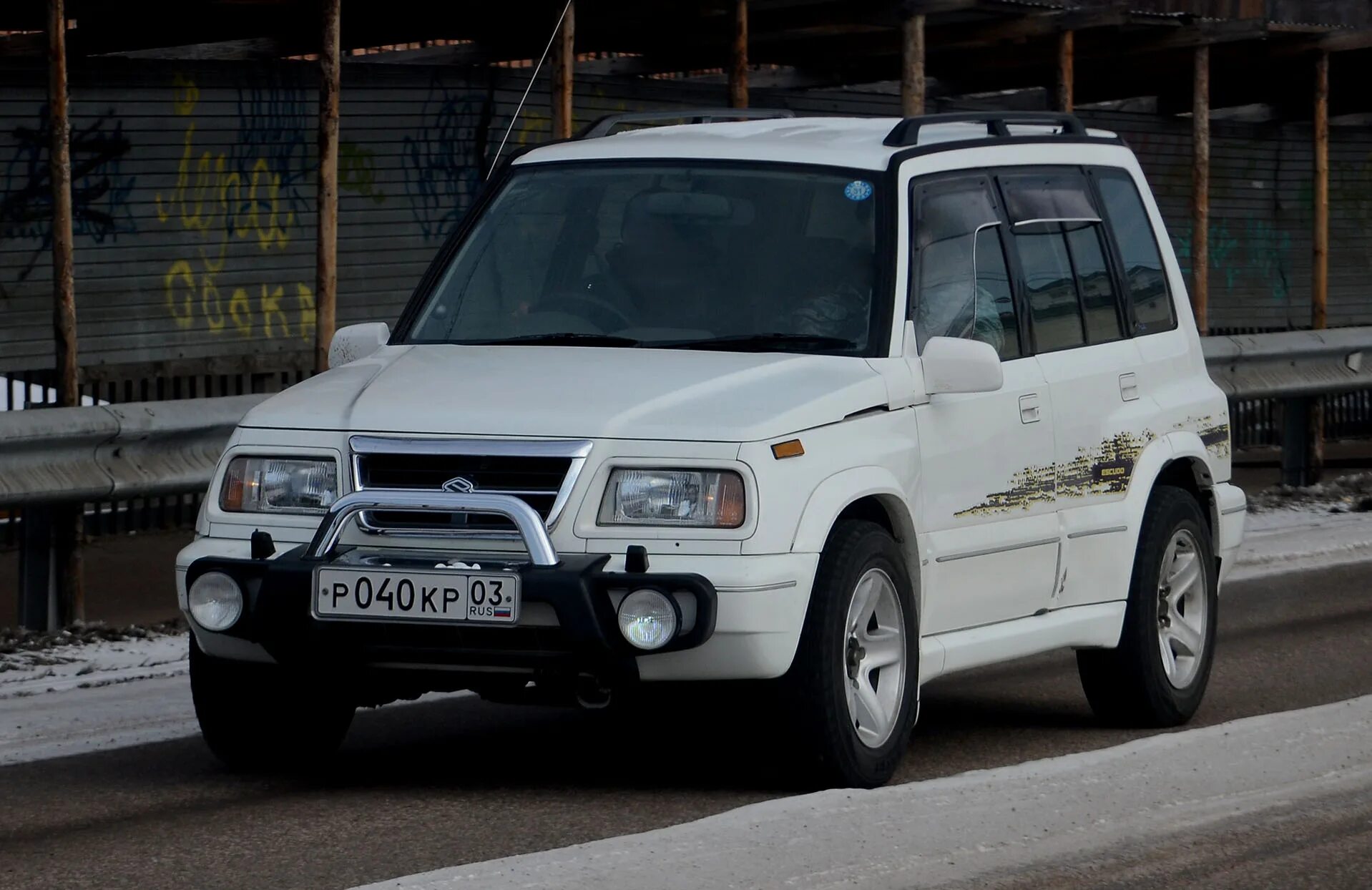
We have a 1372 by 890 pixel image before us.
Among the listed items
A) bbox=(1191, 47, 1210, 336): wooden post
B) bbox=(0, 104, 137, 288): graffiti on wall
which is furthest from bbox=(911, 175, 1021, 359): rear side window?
bbox=(1191, 47, 1210, 336): wooden post

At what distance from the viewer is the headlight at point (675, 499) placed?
594 cm

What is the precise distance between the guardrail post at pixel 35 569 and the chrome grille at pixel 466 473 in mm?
4244

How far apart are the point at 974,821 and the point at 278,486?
2.03 meters

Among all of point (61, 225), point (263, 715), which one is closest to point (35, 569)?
point (61, 225)

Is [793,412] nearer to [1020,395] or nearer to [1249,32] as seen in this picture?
[1020,395]

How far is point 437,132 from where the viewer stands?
62.2 feet

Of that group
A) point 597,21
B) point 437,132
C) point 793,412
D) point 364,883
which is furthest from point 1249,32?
point 364,883

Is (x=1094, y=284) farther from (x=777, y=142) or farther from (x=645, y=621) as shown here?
(x=645, y=621)

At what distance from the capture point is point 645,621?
5.89 meters

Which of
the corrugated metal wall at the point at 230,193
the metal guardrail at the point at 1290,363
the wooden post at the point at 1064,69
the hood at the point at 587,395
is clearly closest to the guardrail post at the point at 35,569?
the hood at the point at 587,395

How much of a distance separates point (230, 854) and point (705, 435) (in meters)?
1.55

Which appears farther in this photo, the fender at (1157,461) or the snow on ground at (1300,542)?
the snow on ground at (1300,542)

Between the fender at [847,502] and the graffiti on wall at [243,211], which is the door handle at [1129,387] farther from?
the graffiti on wall at [243,211]

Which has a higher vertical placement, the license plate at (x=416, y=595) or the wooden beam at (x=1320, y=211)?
the wooden beam at (x=1320, y=211)
